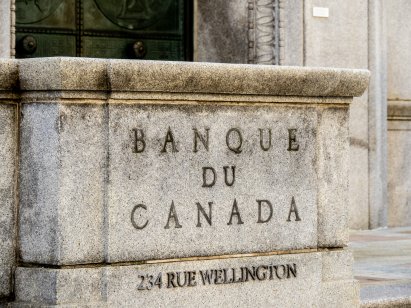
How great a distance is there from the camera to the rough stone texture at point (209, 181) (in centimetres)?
744

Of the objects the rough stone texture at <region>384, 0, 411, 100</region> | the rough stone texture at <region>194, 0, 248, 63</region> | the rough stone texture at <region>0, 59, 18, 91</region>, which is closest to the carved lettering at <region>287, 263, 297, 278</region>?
the rough stone texture at <region>0, 59, 18, 91</region>

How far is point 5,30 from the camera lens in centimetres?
1332

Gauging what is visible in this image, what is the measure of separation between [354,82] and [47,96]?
211 cm

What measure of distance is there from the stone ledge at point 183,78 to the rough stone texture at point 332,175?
19 cm

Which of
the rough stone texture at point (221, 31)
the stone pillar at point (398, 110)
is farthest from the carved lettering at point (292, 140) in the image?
the stone pillar at point (398, 110)

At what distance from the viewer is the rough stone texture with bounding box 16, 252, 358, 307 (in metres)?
7.25

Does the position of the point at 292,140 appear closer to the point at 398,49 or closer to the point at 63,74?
the point at 63,74

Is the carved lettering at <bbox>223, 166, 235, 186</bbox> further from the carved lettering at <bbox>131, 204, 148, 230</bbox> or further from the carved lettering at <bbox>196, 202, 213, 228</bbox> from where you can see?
the carved lettering at <bbox>131, 204, 148, 230</bbox>

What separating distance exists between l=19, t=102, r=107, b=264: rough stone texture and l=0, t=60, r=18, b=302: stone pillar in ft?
0.16

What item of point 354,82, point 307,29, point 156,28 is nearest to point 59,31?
point 156,28

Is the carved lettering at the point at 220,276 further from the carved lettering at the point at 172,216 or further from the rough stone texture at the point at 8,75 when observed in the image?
the rough stone texture at the point at 8,75

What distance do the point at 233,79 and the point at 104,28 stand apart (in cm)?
754

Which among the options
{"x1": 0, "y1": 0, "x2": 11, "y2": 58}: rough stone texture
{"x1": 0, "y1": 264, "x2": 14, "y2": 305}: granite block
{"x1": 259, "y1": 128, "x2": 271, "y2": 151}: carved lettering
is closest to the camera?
{"x1": 0, "y1": 264, "x2": 14, "y2": 305}: granite block

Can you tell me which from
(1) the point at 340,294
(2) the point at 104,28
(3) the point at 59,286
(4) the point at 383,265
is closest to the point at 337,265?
(1) the point at 340,294
